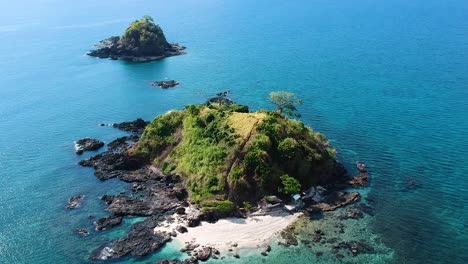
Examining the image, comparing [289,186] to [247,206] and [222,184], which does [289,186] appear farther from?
[222,184]

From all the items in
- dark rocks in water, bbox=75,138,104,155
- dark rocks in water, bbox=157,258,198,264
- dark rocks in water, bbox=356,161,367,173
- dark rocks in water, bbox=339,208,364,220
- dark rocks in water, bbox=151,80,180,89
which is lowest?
dark rocks in water, bbox=157,258,198,264

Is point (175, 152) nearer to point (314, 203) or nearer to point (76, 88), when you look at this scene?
point (314, 203)

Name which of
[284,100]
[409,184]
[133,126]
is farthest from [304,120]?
[133,126]

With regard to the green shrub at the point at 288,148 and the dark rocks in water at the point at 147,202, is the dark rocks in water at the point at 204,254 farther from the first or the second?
the green shrub at the point at 288,148

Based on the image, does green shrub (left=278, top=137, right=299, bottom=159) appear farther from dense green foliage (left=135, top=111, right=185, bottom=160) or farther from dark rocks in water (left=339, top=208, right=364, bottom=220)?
dense green foliage (left=135, top=111, right=185, bottom=160)

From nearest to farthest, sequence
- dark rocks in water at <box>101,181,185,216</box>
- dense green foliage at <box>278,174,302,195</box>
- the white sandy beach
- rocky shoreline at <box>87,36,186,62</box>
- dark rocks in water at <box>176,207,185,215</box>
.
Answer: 1. the white sandy beach
2. dense green foliage at <box>278,174,302,195</box>
3. dark rocks in water at <box>176,207,185,215</box>
4. dark rocks in water at <box>101,181,185,216</box>
5. rocky shoreline at <box>87,36,186,62</box>

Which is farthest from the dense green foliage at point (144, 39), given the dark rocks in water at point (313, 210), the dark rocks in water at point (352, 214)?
the dark rocks in water at point (352, 214)

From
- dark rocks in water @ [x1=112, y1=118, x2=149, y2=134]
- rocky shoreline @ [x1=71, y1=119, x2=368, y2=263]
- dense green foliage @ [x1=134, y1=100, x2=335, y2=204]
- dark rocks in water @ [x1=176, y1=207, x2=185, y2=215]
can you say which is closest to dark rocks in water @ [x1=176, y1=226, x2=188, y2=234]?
rocky shoreline @ [x1=71, y1=119, x2=368, y2=263]

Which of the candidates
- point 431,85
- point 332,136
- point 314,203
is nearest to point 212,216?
point 314,203
